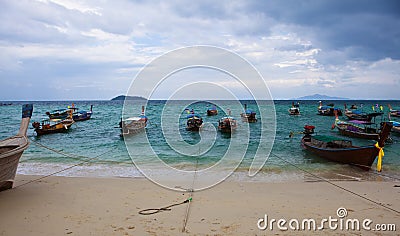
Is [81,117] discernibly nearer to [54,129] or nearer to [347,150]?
[54,129]

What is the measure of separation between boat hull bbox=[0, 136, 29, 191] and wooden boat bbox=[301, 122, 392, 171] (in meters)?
12.0

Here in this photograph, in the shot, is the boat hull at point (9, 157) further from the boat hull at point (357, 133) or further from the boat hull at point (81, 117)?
the boat hull at point (81, 117)

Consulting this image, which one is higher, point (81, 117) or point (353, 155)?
point (81, 117)

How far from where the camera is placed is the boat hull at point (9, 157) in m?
6.86

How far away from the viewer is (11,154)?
22.5 ft

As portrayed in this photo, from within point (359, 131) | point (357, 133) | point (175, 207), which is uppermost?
point (359, 131)

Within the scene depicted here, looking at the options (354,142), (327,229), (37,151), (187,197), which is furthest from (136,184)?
(354,142)

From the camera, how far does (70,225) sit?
223 inches

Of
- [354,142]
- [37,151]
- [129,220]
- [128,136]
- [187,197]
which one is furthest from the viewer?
[128,136]

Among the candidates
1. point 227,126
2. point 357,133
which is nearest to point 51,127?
point 227,126

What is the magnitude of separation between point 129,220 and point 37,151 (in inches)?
562

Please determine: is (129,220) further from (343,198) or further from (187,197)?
(343,198)

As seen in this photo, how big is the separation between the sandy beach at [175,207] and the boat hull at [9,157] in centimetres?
33

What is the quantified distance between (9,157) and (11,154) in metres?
0.17
